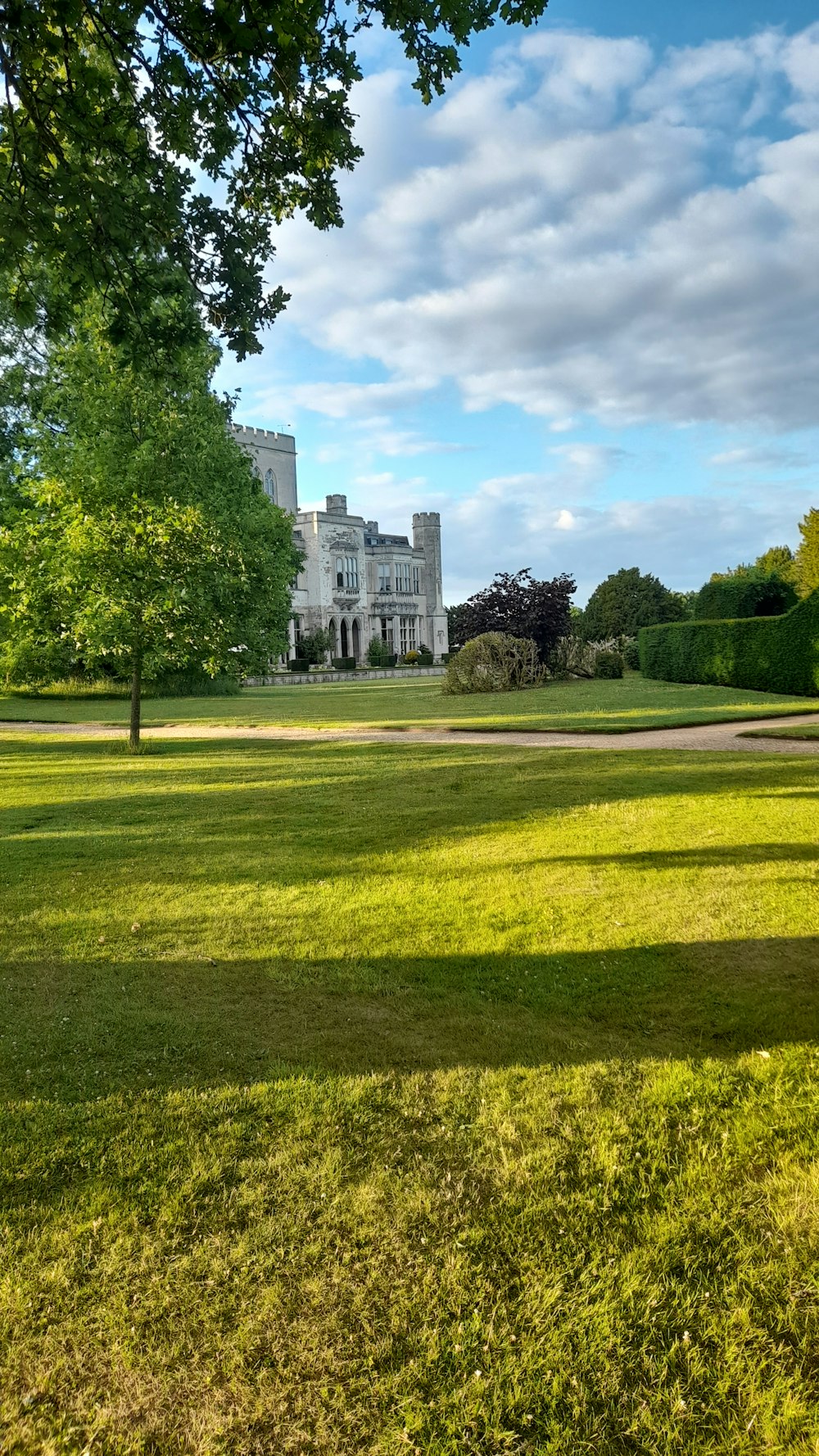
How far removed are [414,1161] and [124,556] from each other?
45.3 ft

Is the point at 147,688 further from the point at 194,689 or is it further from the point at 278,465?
the point at 278,465

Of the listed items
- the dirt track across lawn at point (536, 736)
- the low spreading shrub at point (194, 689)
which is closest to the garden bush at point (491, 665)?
the low spreading shrub at point (194, 689)

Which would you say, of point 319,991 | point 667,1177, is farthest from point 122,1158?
point 667,1177

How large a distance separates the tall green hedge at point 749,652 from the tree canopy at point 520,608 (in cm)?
421

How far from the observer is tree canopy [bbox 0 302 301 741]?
14.9 meters

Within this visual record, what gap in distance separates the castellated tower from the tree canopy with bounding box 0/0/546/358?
74.2 meters

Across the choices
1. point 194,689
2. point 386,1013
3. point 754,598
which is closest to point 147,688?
point 194,689

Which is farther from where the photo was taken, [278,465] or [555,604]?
[278,465]

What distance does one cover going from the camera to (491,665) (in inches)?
1186

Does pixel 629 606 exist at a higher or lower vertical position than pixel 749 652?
higher

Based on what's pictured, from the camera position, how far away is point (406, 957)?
478cm

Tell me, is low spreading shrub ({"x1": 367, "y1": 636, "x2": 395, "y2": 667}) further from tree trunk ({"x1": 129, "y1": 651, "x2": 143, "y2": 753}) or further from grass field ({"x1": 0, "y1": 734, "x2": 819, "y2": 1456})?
grass field ({"x1": 0, "y1": 734, "x2": 819, "y2": 1456})

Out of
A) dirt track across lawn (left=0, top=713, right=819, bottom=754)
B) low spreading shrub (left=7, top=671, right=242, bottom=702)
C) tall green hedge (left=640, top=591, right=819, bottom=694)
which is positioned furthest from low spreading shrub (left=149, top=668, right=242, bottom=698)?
tall green hedge (left=640, top=591, right=819, bottom=694)

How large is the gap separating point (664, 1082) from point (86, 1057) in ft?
7.96
